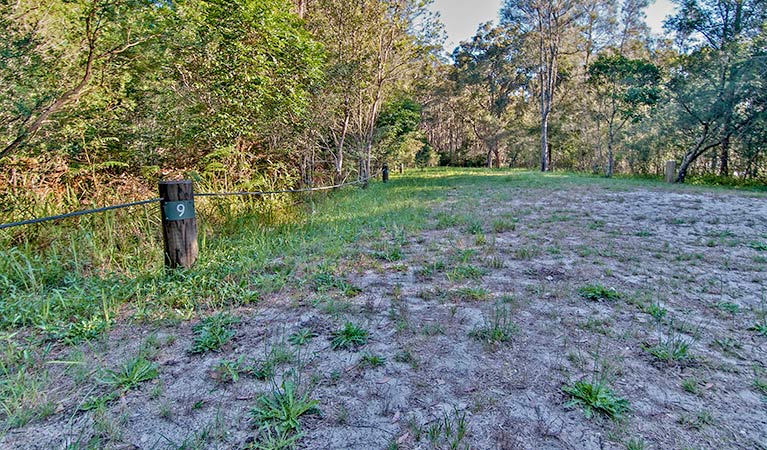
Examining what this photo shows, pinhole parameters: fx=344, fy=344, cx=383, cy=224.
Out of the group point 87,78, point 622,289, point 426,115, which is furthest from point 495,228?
point 426,115

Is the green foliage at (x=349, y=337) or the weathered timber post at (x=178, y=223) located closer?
the green foliage at (x=349, y=337)

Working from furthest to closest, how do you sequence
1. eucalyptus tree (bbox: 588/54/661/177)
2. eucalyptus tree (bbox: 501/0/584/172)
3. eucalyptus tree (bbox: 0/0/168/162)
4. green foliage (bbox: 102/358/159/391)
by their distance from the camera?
1. eucalyptus tree (bbox: 501/0/584/172)
2. eucalyptus tree (bbox: 588/54/661/177)
3. eucalyptus tree (bbox: 0/0/168/162)
4. green foliage (bbox: 102/358/159/391)

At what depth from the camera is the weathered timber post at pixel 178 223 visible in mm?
2635

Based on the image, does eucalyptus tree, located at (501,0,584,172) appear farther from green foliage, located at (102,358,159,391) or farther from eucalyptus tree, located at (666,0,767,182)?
A: green foliage, located at (102,358,159,391)

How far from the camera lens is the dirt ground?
1316mm

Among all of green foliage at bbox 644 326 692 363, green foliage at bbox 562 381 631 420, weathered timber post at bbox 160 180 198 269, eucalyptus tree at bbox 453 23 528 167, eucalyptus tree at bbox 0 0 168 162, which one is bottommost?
green foliage at bbox 562 381 631 420

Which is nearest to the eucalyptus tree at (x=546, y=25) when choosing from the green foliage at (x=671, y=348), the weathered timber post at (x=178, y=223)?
the green foliage at (x=671, y=348)

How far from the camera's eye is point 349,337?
197 centimetres

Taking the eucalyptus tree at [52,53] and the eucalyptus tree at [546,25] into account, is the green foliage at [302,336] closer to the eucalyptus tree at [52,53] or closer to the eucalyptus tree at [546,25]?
the eucalyptus tree at [52,53]

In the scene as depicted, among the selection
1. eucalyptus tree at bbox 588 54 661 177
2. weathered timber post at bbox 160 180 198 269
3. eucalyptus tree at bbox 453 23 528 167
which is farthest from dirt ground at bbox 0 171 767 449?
eucalyptus tree at bbox 453 23 528 167

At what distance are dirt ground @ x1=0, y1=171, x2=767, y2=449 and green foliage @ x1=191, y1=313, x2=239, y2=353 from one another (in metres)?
0.05

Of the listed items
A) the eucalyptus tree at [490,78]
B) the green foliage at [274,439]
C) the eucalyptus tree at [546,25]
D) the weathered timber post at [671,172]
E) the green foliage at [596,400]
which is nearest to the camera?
the green foliage at [274,439]

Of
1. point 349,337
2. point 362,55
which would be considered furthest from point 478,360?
point 362,55

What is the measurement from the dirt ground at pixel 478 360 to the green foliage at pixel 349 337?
0.15 ft
